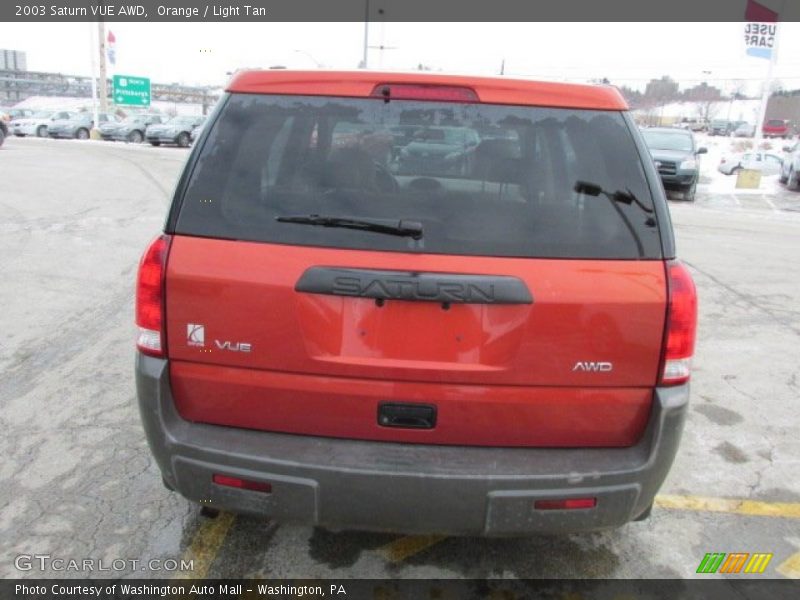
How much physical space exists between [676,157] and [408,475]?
53.3 ft

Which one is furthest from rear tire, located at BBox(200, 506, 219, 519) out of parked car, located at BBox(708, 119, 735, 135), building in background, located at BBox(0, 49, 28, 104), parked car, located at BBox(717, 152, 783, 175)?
building in background, located at BBox(0, 49, 28, 104)

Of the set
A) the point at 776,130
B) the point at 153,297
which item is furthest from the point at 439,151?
the point at 776,130

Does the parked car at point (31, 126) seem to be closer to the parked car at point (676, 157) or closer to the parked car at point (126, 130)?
the parked car at point (126, 130)

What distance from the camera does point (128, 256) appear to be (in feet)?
25.7

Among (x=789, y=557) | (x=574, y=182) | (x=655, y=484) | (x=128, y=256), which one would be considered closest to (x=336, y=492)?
(x=655, y=484)

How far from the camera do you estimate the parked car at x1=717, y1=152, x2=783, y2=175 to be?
25953mm

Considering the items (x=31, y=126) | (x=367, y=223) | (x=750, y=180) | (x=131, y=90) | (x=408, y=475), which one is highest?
(x=131, y=90)

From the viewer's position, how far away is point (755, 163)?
85.3 feet

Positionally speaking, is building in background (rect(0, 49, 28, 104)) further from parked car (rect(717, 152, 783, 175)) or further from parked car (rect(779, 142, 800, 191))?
parked car (rect(779, 142, 800, 191))

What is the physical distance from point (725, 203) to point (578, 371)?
18183mm

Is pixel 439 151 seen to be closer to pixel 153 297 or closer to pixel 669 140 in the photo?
pixel 153 297

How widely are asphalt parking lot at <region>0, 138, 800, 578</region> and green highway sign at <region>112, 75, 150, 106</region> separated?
133ft

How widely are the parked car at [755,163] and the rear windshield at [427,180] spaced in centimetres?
2682

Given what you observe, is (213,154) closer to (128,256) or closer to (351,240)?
(351,240)
